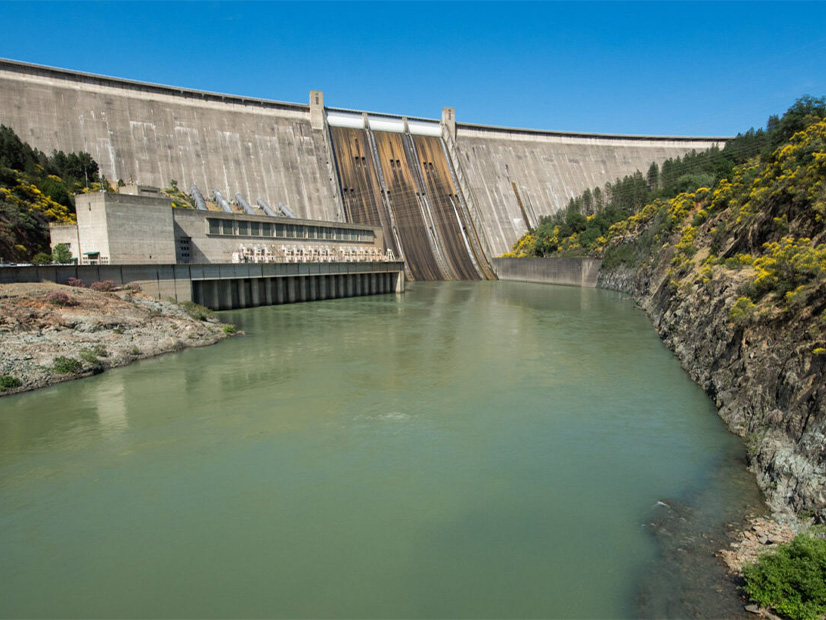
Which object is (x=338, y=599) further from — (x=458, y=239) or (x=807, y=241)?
(x=458, y=239)

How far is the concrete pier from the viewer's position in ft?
69.7

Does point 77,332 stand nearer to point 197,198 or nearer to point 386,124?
point 197,198

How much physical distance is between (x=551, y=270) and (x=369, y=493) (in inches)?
1666

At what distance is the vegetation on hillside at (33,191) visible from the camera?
87.0ft

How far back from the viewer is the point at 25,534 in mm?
7082

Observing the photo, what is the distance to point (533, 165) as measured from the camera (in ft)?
215

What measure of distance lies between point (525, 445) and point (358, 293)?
2838 cm

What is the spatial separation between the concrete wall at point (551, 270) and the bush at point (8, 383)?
4005cm

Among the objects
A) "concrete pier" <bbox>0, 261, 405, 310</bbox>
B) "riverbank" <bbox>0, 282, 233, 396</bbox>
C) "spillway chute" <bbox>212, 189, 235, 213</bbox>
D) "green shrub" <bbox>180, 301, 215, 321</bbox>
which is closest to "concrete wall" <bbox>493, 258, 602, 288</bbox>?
"concrete pier" <bbox>0, 261, 405, 310</bbox>

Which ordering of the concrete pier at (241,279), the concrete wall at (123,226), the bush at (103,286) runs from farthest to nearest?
the concrete wall at (123,226) → the concrete pier at (241,279) → the bush at (103,286)

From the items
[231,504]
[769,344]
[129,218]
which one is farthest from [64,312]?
[769,344]

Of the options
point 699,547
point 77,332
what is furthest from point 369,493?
point 77,332

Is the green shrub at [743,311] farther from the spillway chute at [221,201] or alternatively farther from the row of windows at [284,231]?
the spillway chute at [221,201]

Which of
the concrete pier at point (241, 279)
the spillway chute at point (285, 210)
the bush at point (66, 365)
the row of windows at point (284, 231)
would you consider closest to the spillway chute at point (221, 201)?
the spillway chute at point (285, 210)
